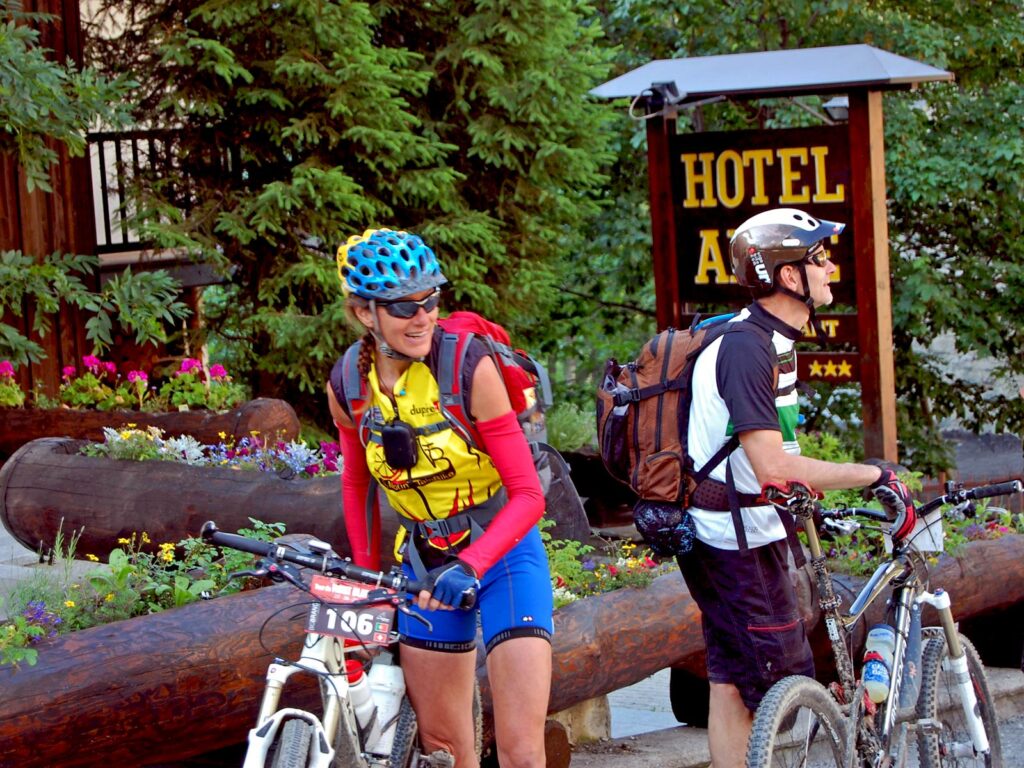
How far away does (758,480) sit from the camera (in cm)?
383

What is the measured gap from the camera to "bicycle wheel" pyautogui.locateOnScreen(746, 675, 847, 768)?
372 cm

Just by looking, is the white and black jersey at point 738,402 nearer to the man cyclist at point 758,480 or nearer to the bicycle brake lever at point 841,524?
the man cyclist at point 758,480

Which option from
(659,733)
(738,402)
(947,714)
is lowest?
(659,733)

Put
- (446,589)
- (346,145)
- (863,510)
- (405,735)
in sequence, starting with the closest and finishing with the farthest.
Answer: (446,589) < (405,735) < (863,510) < (346,145)

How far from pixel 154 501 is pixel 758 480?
4653 mm

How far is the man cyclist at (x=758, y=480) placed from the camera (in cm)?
392

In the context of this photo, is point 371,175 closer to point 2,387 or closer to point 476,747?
point 2,387

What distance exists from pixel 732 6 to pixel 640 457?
9.08m

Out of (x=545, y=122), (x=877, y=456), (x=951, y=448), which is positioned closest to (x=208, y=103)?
(x=545, y=122)

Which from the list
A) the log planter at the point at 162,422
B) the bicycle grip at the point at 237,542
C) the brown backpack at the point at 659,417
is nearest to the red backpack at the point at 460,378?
the brown backpack at the point at 659,417

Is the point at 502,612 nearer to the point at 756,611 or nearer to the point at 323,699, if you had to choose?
the point at 323,699

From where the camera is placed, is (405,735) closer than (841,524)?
Yes

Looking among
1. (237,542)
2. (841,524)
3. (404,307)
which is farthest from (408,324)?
(841,524)

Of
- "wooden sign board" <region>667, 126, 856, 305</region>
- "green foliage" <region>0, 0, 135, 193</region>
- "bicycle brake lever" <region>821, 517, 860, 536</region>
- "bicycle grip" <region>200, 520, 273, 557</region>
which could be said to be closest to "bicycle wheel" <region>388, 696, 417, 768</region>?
"bicycle grip" <region>200, 520, 273, 557</region>
